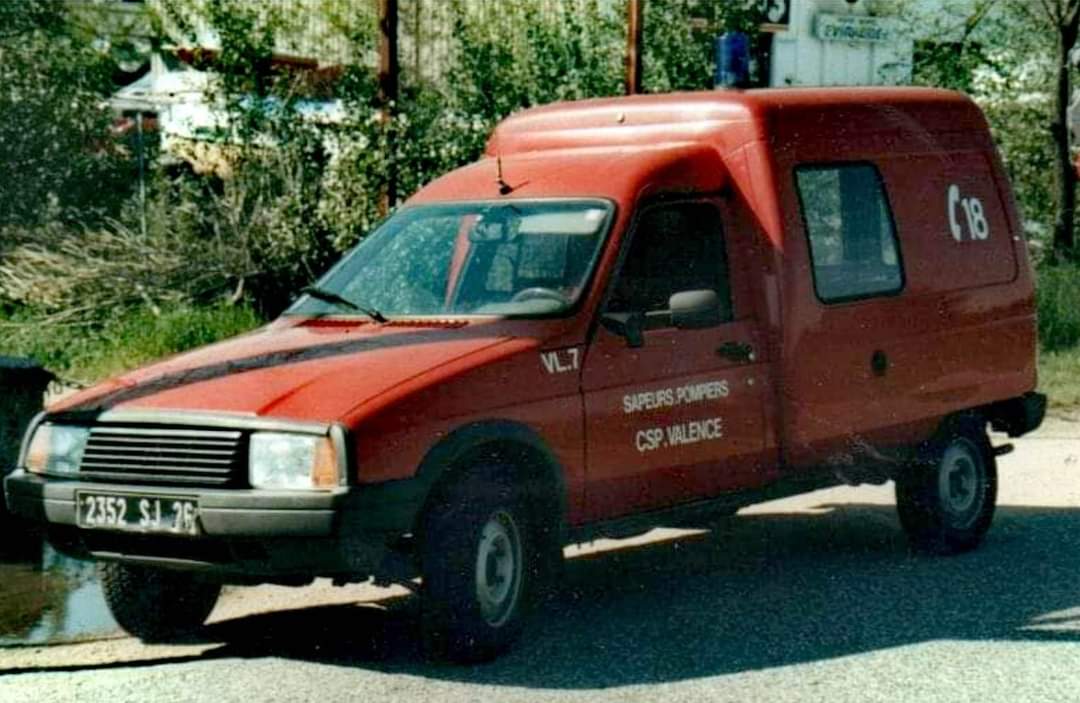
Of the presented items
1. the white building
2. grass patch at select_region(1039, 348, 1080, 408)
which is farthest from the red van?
the white building

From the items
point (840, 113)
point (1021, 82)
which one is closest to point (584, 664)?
point (840, 113)

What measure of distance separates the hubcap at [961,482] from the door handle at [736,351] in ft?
5.37

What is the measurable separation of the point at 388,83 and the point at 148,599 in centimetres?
840

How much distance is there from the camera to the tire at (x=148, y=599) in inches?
311

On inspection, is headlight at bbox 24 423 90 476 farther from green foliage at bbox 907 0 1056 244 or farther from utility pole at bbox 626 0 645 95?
green foliage at bbox 907 0 1056 244

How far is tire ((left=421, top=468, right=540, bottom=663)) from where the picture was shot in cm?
719

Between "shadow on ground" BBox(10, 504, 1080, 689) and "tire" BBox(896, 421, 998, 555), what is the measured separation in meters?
0.13

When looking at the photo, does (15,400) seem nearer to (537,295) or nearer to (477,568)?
(537,295)

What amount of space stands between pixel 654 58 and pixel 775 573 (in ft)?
33.9

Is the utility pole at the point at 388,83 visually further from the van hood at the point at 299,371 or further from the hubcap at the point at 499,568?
the hubcap at the point at 499,568

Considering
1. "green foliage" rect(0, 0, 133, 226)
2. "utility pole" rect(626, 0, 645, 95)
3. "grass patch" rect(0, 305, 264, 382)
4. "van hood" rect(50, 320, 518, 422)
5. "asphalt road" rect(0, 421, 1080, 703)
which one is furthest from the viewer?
"green foliage" rect(0, 0, 133, 226)

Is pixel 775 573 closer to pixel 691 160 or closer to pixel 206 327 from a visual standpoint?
pixel 691 160

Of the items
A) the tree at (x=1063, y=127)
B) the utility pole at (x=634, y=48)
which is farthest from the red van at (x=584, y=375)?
the tree at (x=1063, y=127)

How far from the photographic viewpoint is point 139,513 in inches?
282
